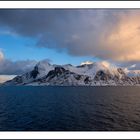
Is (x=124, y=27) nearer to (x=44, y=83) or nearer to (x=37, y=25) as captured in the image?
(x=37, y=25)

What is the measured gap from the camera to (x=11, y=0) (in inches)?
466

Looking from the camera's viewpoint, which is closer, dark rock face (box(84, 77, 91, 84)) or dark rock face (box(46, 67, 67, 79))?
dark rock face (box(46, 67, 67, 79))

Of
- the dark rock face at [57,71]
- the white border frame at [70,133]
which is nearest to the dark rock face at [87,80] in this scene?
the dark rock face at [57,71]

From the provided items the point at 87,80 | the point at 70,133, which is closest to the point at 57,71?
the point at 87,80

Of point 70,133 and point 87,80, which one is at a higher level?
point 87,80

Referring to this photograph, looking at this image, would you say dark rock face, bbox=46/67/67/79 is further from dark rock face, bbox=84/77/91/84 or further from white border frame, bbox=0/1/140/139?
white border frame, bbox=0/1/140/139

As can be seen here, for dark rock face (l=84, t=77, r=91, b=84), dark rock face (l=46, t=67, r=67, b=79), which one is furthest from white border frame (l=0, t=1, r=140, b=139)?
dark rock face (l=84, t=77, r=91, b=84)

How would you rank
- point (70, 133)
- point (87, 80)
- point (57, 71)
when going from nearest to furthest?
1. point (70, 133)
2. point (57, 71)
3. point (87, 80)

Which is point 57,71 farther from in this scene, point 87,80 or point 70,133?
point 70,133

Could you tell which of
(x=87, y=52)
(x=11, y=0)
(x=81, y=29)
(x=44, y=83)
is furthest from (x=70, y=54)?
(x=44, y=83)

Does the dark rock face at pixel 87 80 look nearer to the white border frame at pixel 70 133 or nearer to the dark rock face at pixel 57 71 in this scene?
the dark rock face at pixel 57 71

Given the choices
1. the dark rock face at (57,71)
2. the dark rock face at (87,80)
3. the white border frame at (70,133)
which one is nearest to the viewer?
the white border frame at (70,133)

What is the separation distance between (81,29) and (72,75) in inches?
5551

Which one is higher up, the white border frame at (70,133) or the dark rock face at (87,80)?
the dark rock face at (87,80)
